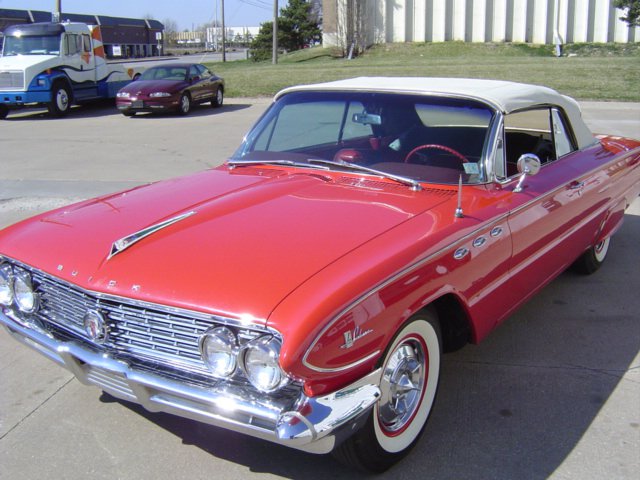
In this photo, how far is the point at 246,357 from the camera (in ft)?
7.97

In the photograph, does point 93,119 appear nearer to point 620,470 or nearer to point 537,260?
point 537,260

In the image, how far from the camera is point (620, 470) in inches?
112

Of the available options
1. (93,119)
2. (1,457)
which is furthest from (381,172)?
(93,119)

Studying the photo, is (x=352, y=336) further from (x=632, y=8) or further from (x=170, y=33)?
(x=170, y=33)

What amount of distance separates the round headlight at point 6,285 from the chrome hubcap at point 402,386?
1.85 m

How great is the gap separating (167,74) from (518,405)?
16326 mm

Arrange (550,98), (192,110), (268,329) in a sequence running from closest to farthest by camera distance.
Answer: (268,329) → (550,98) → (192,110)

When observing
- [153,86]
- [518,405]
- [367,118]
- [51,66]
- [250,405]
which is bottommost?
[518,405]

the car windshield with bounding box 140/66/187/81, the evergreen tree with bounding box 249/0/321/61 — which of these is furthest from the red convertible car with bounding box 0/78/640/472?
the evergreen tree with bounding box 249/0/321/61

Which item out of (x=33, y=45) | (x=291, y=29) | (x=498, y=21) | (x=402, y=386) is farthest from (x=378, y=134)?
(x=291, y=29)

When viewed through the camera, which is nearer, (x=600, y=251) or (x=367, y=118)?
(x=367, y=118)

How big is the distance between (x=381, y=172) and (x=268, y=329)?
1586 mm

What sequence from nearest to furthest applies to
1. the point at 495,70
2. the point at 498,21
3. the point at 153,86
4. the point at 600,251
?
the point at 600,251 < the point at 153,86 < the point at 495,70 < the point at 498,21

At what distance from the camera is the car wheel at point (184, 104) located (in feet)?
56.8
